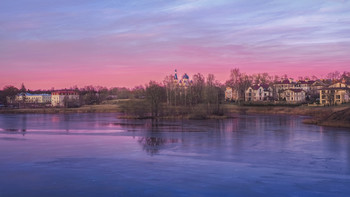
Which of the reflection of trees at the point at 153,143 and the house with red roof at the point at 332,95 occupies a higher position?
the house with red roof at the point at 332,95

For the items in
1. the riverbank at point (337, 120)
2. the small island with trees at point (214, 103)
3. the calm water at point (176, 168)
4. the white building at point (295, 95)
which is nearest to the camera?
the calm water at point (176, 168)

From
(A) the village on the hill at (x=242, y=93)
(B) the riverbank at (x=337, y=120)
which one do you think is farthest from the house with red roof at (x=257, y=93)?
(B) the riverbank at (x=337, y=120)

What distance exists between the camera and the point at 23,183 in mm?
14828

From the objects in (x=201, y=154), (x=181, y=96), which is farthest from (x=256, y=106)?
(x=201, y=154)

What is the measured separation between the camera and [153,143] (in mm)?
27266

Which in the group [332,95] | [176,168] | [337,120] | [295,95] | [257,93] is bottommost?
[176,168]

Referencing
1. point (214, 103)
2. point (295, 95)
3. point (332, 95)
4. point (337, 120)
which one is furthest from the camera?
point (295, 95)

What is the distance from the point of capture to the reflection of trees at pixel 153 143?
77.3 ft

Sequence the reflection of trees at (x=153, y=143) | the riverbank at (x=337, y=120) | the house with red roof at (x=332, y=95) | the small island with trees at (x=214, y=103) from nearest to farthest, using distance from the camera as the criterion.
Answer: the reflection of trees at (x=153, y=143) → the riverbank at (x=337, y=120) → the small island with trees at (x=214, y=103) → the house with red roof at (x=332, y=95)

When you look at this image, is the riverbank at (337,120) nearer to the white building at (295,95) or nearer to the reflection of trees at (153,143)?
the reflection of trees at (153,143)

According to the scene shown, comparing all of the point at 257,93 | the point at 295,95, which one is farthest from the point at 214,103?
the point at 257,93

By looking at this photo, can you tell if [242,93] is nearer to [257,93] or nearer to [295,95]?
[257,93]

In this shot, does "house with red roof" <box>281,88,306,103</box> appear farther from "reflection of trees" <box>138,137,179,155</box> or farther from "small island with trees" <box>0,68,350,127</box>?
"reflection of trees" <box>138,137,179,155</box>

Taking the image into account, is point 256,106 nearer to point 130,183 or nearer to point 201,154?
point 201,154
